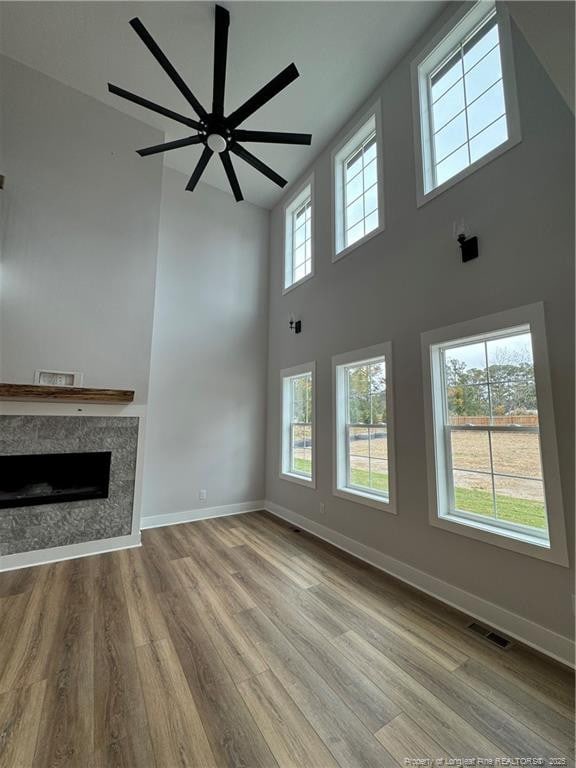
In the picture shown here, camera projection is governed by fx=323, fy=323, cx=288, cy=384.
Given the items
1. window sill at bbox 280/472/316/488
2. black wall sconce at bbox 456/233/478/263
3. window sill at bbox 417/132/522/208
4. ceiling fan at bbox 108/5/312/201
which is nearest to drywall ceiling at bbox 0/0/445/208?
ceiling fan at bbox 108/5/312/201

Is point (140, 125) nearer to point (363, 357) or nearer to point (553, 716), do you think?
point (363, 357)

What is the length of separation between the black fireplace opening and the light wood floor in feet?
2.56

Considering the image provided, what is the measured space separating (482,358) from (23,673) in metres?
3.66

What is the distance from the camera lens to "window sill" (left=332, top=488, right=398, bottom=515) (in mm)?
3150

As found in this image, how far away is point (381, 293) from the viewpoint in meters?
3.46

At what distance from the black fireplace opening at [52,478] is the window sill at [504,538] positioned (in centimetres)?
354

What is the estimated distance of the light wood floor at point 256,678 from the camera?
144 cm

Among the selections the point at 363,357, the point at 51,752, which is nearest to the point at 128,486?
the point at 51,752

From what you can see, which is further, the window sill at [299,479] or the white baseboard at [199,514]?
the white baseboard at [199,514]

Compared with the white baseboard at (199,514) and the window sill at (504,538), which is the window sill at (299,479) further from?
the window sill at (504,538)

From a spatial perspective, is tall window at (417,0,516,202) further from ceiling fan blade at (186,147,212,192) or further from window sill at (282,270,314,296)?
ceiling fan blade at (186,147,212,192)

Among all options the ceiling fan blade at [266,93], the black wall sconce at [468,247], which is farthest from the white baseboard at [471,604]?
the ceiling fan blade at [266,93]

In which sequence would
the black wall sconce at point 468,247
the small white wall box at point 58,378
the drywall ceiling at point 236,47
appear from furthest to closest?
the small white wall box at point 58,378 → the drywall ceiling at point 236,47 → the black wall sconce at point 468,247

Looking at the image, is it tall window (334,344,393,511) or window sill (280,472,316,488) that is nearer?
tall window (334,344,393,511)
